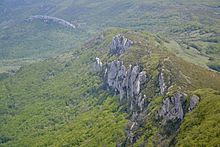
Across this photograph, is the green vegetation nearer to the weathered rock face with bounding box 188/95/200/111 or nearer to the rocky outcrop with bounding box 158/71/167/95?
the weathered rock face with bounding box 188/95/200/111

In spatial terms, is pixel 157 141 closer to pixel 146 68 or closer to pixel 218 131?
pixel 218 131

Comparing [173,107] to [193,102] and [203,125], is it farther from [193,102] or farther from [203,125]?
[203,125]

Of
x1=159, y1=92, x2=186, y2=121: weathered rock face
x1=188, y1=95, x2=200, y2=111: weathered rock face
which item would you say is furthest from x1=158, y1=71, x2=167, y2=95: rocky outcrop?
x1=188, y1=95, x2=200, y2=111: weathered rock face

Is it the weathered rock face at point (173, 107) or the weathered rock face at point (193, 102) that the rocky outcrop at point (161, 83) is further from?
the weathered rock face at point (193, 102)

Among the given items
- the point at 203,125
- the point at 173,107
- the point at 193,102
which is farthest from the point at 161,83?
the point at 203,125

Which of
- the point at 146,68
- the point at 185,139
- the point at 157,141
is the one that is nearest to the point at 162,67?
the point at 146,68

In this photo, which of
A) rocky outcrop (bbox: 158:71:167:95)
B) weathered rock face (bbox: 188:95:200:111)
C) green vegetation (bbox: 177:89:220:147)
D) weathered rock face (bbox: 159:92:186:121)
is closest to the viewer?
green vegetation (bbox: 177:89:220:147)
